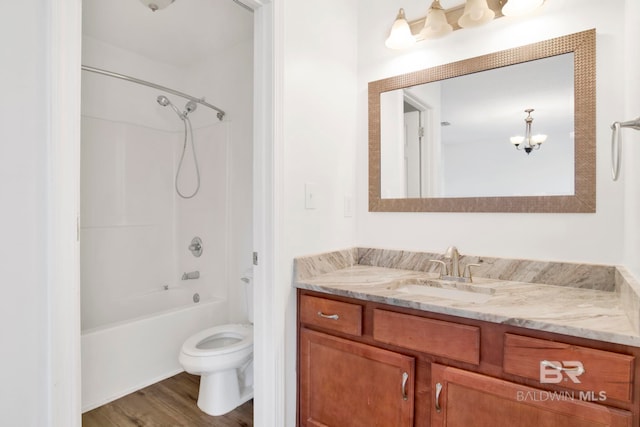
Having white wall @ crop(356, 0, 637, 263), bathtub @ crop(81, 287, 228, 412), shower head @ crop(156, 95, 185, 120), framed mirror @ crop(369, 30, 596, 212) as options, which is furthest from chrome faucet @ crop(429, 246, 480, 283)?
shower head @ crop(156, 95, 185, 120)

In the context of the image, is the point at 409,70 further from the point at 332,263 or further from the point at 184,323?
the point at 184,323

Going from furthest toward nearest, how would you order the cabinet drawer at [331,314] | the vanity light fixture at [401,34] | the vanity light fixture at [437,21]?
1. the vanity light fixture at [401,34]
2. the vanity light fixture at [437,21]
3. the cabinet drawer at [331,314]

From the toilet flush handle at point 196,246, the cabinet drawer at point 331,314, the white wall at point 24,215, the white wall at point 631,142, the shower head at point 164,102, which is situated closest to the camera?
the white wall at point 24,215

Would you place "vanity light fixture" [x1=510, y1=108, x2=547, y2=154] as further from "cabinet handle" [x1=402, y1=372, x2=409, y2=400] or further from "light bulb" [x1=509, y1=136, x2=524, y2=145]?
"cabinet handle" [x1=402, y1=372, x2=409, y2=400]

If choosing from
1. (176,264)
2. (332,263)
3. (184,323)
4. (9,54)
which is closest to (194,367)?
(184,323)

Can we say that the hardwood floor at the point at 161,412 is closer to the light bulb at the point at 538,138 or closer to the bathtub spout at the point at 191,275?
the bathtub spout at the point at 191,275

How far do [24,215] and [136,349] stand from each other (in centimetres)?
164

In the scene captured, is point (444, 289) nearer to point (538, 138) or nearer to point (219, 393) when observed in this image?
point (538, 138)

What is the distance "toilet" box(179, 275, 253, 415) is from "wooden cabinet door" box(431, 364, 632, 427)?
3.82 ft

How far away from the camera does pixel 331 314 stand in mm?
1439

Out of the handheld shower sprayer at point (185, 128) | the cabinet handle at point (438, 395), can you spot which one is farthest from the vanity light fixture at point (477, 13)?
the handheld shower sprayer at point (185, 128)

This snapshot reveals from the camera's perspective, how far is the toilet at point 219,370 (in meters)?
1.85

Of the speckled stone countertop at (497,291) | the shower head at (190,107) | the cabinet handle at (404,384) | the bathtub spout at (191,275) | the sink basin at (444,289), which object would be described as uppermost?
the shower head at (190,107)

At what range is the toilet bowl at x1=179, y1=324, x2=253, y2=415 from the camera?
1850mm
